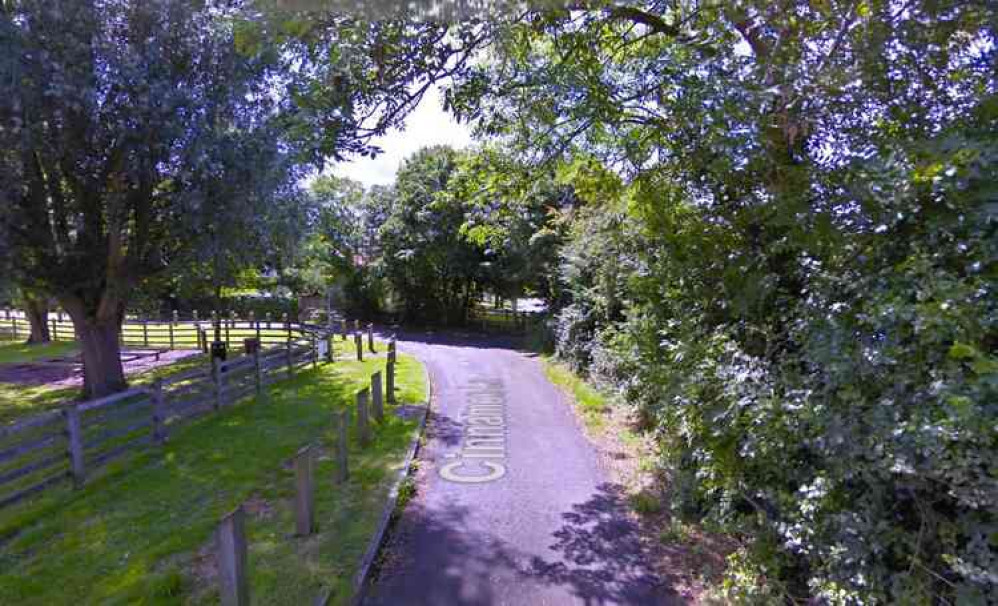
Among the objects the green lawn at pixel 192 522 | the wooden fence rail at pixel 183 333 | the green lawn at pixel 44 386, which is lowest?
the green lawn at pixel 192 522

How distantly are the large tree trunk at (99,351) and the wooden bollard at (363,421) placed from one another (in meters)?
7.24

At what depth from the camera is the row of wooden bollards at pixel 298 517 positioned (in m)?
3.41

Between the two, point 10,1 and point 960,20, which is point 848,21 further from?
point 10,1

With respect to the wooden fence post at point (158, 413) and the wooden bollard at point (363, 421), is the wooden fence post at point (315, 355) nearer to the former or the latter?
the wooden fence post at point (158, 413)

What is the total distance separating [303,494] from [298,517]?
0.82 feet

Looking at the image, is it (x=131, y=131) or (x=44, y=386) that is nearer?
(x=131, y=131)

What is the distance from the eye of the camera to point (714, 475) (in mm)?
4469

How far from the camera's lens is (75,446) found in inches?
256

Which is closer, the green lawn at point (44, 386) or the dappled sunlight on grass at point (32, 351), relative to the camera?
the green lawn at point (44, 386)

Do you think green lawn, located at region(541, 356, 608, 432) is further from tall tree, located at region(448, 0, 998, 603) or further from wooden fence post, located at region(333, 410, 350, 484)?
wooden fence post, located at region(333, 410, 350, 484)

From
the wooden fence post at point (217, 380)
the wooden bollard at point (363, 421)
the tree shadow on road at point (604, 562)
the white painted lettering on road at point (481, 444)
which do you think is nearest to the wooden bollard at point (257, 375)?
the wooden fence post at point (217, 380)

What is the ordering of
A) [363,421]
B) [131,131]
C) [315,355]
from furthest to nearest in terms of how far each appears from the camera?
Result: 1. [315,355]
2. [131,131]
3. [363,421]

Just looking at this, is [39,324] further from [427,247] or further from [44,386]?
[427,247]

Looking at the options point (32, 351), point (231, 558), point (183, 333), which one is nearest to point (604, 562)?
point (231, 558)
